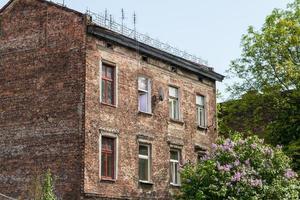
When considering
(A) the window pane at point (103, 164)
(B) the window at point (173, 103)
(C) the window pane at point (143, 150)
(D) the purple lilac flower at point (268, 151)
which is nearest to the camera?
(D) the purple lilac flower at point (268, 151)

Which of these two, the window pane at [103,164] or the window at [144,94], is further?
the window at [144,94]

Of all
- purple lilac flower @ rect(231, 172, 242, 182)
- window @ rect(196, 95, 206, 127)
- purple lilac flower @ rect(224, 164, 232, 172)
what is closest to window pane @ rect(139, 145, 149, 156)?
purple lilac flower @ rect(224, 164, 232, 172)

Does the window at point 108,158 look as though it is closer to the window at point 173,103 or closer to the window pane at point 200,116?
the window at point 173,103

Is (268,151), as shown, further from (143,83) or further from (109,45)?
(109,45)

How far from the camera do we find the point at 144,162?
2791 centimetres

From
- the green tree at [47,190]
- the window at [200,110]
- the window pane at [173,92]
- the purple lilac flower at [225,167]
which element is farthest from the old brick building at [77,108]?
the purple lilac flower at [225,167]

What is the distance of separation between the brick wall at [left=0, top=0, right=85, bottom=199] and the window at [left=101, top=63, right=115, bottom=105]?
1448mm

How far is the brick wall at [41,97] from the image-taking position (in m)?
24.6

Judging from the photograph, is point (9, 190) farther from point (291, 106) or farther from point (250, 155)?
point (291, 106)

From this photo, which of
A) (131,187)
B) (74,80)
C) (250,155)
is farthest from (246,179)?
(74,80)

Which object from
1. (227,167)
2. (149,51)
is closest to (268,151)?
(227,167)

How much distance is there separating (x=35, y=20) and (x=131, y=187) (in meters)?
8.57

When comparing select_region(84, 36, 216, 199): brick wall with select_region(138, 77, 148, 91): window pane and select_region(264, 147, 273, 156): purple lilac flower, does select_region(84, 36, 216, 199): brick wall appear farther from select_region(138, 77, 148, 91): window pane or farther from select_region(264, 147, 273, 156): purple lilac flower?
select_region(264, 147, 273, 156): purple lilac flower

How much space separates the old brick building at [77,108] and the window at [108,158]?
4 centimetres
